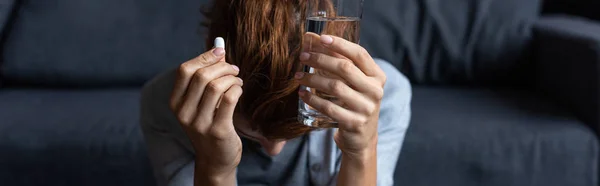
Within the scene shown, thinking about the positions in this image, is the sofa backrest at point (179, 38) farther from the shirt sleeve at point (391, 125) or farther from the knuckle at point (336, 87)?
the knuckle at point (336, 87)

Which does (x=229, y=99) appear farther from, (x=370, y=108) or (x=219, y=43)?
(x=370, y=108)

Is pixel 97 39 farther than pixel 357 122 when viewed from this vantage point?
Yes

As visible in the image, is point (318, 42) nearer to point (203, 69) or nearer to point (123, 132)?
point (203, 69)

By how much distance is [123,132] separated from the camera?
4.45ft

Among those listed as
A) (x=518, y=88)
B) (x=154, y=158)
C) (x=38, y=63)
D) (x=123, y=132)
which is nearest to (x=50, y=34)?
(x=38, y=63)

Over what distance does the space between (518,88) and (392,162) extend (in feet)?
2.60

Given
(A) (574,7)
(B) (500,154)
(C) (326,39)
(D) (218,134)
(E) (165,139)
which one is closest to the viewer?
(C) (326,39)

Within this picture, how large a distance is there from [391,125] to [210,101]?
0.45m

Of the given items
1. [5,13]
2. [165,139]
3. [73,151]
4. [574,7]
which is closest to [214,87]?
[165,139]

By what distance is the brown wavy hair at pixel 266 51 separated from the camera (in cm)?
76

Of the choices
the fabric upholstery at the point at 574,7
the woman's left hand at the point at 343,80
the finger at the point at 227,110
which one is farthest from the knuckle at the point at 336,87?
the fabric upholstery at the point at 574,7

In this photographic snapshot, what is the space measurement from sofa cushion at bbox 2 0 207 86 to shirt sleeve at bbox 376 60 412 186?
75 centimetres

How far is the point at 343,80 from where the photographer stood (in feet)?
2.37

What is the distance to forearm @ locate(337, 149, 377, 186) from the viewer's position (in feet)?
2.93
